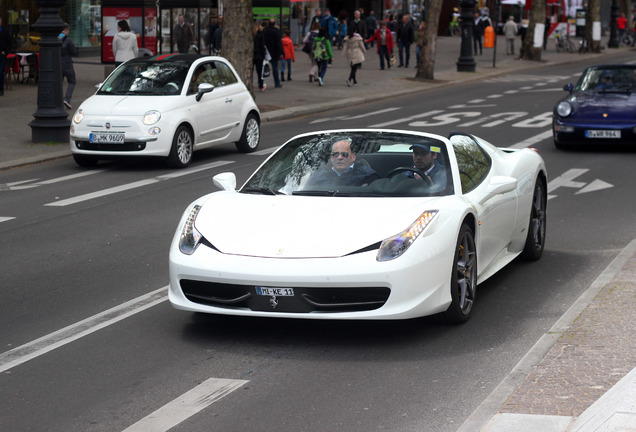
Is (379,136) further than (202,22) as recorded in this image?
No

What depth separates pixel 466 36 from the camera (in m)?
39.8

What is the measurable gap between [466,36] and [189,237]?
34.0 meters

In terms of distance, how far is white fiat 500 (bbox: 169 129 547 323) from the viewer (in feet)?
21.6

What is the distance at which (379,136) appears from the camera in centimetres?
820

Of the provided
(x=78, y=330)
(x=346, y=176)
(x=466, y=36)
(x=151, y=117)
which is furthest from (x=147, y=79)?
(x=466, y=36)

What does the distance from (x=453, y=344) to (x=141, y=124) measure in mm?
9968

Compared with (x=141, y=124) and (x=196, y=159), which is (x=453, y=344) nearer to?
(x=141, y=124)

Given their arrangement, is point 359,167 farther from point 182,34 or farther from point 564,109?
point 182,34

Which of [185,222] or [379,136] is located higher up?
[379,136]

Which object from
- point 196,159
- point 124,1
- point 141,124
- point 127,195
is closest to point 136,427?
point 127,195

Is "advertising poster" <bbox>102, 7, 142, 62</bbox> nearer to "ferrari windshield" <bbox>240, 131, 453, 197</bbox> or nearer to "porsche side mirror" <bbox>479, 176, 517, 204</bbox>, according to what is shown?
"ferrari windshield" <bbox>240, 131, 453, 197</bbox>

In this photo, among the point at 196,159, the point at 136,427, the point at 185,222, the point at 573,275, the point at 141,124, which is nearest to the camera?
the point at 136,427

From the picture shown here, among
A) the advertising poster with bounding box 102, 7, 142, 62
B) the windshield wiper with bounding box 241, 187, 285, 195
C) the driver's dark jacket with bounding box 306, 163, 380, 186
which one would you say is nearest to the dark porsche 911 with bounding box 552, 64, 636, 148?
the driver's dark jacket with bounding box 306, 163, 380, 186

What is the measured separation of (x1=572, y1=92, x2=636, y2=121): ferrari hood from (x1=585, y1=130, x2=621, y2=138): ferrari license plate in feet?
0.78
